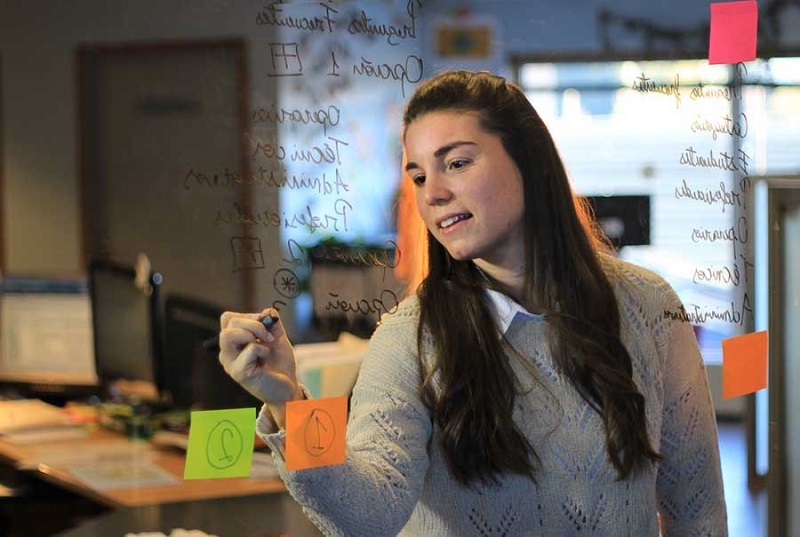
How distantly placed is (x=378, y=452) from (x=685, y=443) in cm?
48

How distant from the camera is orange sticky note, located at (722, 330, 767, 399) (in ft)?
5.98

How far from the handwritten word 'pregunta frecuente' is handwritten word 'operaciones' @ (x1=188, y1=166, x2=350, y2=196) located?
0.71 ft

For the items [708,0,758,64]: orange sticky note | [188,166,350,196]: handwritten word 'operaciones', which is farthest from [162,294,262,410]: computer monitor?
[708,0,758,64]: orange sticky note

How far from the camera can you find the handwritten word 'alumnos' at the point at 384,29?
5.34 feet


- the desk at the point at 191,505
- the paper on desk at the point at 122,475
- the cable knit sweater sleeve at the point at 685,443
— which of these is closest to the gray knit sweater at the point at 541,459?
the cable knit sweater sleeve at the point at 685,443

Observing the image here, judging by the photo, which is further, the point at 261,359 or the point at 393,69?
the point at 393,69

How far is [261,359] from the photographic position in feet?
4.27

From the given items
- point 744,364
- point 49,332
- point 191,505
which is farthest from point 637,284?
point 49,332

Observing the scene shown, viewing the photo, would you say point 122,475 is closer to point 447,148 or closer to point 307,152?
point 307,152

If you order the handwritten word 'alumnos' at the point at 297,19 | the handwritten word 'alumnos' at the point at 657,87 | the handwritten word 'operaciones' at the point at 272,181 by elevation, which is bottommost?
the handwritten word 'operaciones' at the point at 272,181

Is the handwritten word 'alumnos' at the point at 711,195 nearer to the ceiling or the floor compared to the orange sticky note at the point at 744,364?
nearer to the ceiling

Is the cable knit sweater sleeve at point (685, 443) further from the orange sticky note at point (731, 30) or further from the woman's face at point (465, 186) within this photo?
the orange sticky note at point (731, 30)

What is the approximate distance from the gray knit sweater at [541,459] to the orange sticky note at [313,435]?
0.05 feet

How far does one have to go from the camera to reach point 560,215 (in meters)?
1.49
